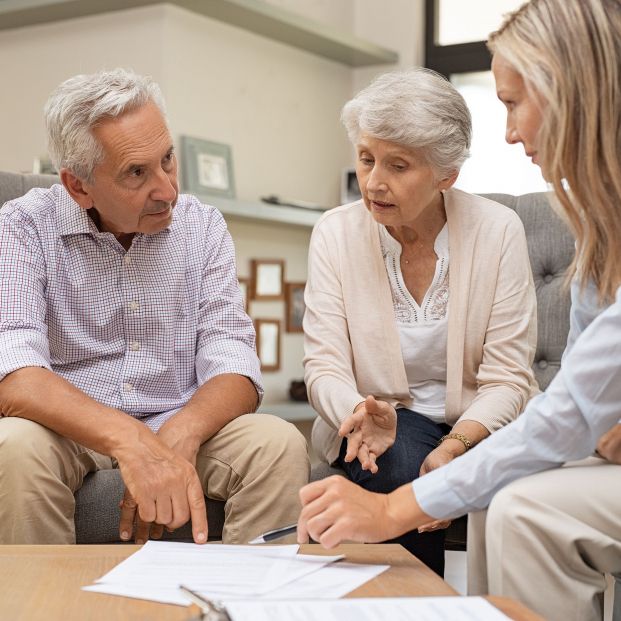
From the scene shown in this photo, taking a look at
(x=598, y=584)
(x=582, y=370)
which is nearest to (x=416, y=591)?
(x=598, y=584)

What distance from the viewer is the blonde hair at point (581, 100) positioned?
120 cm

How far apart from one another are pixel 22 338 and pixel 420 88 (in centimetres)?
92

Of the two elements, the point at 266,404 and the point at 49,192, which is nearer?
the point at 49,192

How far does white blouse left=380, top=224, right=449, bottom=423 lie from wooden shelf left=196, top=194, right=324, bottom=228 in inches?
71.3

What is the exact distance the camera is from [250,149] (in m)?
4.23

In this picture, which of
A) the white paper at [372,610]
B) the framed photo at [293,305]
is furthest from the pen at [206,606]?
the framed photo at [293,305]

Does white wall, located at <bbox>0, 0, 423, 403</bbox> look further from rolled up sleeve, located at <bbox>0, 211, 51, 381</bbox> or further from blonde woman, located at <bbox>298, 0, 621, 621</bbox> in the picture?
blonde woman, located at <bbox>298, 0, 621, 621</bbox>

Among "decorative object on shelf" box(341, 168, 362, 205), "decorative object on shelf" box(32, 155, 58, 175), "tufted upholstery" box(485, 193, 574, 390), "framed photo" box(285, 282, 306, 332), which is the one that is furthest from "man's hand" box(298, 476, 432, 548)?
"decorative object on shelf" box(341, 168, 362, 205)

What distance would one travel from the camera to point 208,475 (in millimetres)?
1843

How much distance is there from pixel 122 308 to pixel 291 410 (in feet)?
7.31

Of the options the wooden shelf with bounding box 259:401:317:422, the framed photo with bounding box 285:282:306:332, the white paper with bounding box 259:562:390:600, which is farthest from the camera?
the framed photo with bounding box 285:282:306:332

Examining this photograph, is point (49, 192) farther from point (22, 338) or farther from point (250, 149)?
point (250, 149)

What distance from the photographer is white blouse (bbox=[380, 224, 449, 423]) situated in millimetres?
1995

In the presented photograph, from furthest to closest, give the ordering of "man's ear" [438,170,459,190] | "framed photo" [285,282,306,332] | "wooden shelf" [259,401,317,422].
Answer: "framed photo" [285,282,306,332] → "wooden shelf" [259,401,317,422] → "man's ear" [438,170,459,190]
